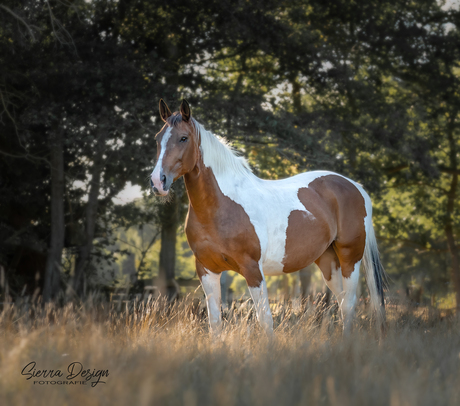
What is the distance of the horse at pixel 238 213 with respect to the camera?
13.4 feet

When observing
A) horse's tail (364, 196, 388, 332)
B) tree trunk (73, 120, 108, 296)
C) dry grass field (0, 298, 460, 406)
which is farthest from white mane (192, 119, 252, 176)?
tree trunk (73, 120, 108, 296)

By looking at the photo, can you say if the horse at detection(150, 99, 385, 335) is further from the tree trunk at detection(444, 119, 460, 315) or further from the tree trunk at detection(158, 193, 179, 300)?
the tree trunk at detection(444, 119, 460, 315)

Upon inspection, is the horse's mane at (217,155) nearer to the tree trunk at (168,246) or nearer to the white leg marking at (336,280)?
the white leg marking at (336,280)

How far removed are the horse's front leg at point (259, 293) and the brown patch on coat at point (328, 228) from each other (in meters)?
0.60

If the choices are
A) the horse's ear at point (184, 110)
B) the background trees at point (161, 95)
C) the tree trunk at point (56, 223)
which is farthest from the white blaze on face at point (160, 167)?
the tree trunk at point (56, 223)

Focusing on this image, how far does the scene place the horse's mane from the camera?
4.35 m

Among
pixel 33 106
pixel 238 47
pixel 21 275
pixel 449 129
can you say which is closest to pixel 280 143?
pixel 238 47

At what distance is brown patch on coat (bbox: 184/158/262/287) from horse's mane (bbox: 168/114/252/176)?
97 mm

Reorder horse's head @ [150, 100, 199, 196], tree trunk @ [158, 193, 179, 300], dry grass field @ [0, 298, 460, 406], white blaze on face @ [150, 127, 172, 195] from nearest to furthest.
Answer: dry grass field @ [0, 298, 460, 406]
white blaze on face @ [150, 127, 172, 195]
horse's head @ [150, 100, 199, 196]
tree trunk @ [158, 193, 179, 300]

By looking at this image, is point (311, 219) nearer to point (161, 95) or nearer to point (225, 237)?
point (225, 237)

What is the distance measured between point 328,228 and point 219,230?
159cm

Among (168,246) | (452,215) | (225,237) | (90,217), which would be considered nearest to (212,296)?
(225,237)

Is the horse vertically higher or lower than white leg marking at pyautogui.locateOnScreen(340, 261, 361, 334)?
higher

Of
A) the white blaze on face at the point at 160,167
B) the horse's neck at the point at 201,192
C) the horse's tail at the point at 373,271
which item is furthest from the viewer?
the horse's tail at the point at 373,271
